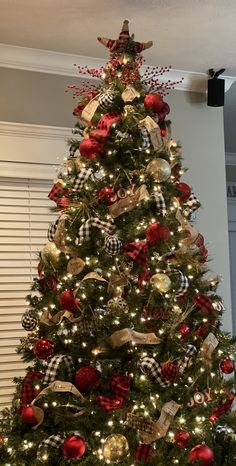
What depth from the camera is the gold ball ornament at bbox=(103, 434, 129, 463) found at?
1708 mm

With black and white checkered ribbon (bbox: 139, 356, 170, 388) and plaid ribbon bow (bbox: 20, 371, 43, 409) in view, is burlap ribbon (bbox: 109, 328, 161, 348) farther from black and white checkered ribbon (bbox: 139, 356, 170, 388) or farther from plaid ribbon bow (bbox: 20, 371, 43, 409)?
plaid ribbon bow (bbox: 20, 371, 43, 409)

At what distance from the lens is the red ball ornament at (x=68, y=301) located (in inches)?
74.8

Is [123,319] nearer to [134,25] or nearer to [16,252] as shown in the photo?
[16,252]

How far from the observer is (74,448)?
5.58ft

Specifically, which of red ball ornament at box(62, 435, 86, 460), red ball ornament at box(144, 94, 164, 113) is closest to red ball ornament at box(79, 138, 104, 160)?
red ball ornament at box(144, 94, 164, 113)

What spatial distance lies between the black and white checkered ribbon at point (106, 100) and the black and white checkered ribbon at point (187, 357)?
94 centimetres

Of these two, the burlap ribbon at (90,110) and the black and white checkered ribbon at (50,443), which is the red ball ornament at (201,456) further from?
the burlap ribbon at (90,110)

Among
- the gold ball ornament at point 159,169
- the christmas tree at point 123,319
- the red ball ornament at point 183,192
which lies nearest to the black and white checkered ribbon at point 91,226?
the christmas tree at point 123,319

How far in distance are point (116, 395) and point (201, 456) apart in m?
0.33

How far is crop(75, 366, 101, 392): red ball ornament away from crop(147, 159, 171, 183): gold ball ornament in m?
0.72

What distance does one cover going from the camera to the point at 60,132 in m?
2.81

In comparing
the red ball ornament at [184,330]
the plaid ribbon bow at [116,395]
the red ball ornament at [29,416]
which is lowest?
the red ball ornament at [29,416]

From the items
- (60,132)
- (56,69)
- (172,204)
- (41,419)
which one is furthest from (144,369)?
(56,69)

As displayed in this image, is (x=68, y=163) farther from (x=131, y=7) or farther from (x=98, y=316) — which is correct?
(x=131, y=7)
